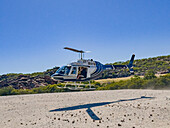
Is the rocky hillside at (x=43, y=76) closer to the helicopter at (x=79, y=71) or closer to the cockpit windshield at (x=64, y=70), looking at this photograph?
the helicopter at (x=79, y=71)

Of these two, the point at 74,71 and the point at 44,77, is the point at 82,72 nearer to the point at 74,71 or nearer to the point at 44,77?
the point at 74,71

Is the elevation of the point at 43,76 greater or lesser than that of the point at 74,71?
greater

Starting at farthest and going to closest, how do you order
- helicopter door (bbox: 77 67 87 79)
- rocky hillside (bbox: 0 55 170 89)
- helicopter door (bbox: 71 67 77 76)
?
rocky hillside (bbox: 0 55 170 89) → helicopter door (bbox: 77 67 87 79) → helicopter door (bbox: 71 67 77 76)

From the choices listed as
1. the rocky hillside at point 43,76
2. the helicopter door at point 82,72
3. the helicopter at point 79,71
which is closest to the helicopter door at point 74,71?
the helicopter at point 79,71

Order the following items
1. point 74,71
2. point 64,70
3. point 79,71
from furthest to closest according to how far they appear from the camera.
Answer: point 79,71 → point 74,71 → point 64,70

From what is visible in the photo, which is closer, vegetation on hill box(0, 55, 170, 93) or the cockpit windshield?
the cockpit windshield

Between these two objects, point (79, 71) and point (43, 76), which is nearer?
point (79, 71)

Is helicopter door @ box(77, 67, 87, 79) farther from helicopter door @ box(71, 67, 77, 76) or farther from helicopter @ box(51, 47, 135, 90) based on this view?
helicopter door @ box(71, 67, 77, 76)

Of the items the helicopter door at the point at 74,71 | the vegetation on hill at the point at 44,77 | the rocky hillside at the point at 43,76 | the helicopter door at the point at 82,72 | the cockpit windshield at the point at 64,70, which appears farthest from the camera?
the rocky hillside at the point at 43,76

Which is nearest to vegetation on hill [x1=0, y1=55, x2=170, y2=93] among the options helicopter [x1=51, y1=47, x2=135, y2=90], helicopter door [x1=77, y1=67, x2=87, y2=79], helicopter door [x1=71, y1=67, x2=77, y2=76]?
helicopter [x1=51, y1=47, x2=135, y2=90]

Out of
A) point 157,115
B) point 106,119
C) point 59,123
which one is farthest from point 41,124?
point 157,115

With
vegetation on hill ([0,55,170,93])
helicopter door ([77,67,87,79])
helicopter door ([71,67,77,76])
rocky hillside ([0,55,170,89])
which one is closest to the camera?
helicopter door ([71,67,77,76])

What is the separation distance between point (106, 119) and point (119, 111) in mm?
1894

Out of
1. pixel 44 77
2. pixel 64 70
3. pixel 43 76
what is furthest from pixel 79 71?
pixel 43 76
